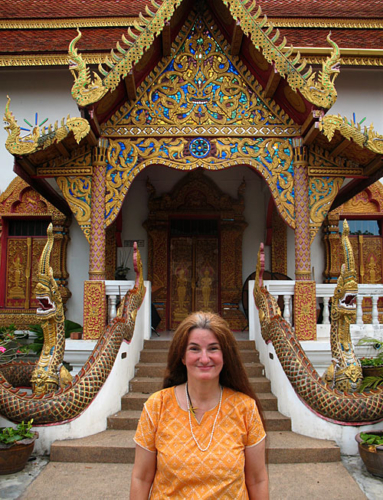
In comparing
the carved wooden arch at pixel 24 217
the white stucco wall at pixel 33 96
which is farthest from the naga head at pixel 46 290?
the white stucco wall at pixel 33 96

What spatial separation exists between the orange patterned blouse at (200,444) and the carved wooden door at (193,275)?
5.51 meters

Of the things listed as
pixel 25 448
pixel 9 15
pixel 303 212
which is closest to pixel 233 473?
pixel 25 448

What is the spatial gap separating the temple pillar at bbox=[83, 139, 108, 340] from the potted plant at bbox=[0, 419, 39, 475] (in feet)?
5.41

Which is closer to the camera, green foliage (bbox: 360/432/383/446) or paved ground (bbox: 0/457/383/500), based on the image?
A: paved ground (bbox: 0/457/383/500)

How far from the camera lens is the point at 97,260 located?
4.97 metres

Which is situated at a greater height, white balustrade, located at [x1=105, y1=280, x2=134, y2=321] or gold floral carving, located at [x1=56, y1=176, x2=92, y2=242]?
gold floral carving, located at [x1=56, y1=176, x2=92, y2=242]

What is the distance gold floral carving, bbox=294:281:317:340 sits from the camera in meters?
4.84

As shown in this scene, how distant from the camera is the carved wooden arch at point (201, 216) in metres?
7.08

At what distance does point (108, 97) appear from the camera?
15.5ft

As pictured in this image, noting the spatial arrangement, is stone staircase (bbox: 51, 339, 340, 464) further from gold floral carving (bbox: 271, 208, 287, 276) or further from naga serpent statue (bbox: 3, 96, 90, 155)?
gold floral carving (bbox: 271, 208, 287, 276)

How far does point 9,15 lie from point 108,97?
4.96 metres

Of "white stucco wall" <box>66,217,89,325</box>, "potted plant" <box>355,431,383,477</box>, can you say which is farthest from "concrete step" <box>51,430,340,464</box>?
"white stucco wall" <box>66,217,89,325</box>

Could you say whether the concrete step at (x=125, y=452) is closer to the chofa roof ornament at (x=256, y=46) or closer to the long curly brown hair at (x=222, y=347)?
the long curly brown hair at (x=222, y=347)

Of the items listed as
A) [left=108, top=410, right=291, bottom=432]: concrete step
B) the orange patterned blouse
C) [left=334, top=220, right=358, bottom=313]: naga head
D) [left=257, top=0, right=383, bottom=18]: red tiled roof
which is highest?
[left=257, top=0, right=383, bottom=18]: red tiled roof
